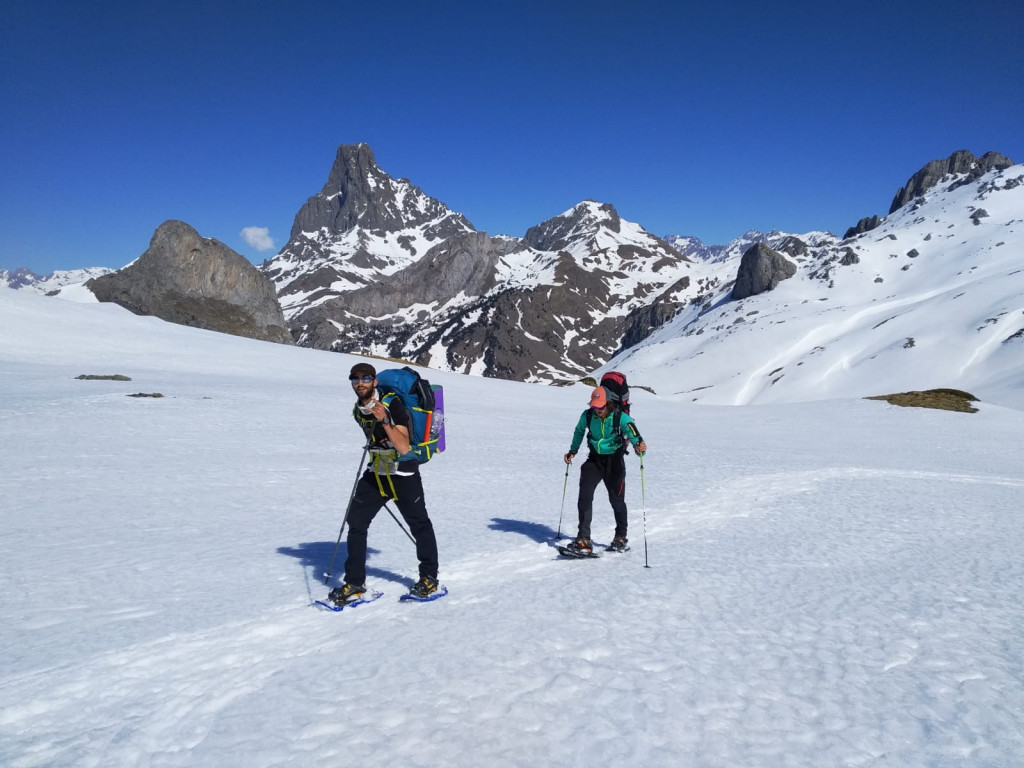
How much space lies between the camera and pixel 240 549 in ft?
27.2

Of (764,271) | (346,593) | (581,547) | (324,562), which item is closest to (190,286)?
(764,271)

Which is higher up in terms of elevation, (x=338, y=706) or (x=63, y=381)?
(x=63, y=381)

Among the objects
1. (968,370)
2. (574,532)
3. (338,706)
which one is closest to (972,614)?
(574,532)

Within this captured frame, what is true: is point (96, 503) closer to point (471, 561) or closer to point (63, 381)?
point (471, 561)

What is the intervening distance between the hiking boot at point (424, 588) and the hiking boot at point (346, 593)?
586 millimetres

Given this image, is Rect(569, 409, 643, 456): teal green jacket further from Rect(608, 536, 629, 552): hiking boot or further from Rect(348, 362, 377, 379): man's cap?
Rect(348, 362, 377, 379): man's cap

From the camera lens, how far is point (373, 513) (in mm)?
6676

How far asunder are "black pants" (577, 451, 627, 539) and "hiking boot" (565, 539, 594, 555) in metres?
0.07

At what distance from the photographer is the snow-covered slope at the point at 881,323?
84500 mm

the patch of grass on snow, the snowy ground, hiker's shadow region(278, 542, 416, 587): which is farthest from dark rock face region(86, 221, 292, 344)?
hiker's shadow region(278, 542, 416, 587)

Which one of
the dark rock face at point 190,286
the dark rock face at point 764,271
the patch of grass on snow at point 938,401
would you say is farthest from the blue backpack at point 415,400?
the dark rock face at point 764,271

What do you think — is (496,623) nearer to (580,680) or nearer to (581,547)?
(580,680)

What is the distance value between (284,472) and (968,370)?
9674cm

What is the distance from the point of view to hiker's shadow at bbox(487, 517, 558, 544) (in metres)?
9.74
